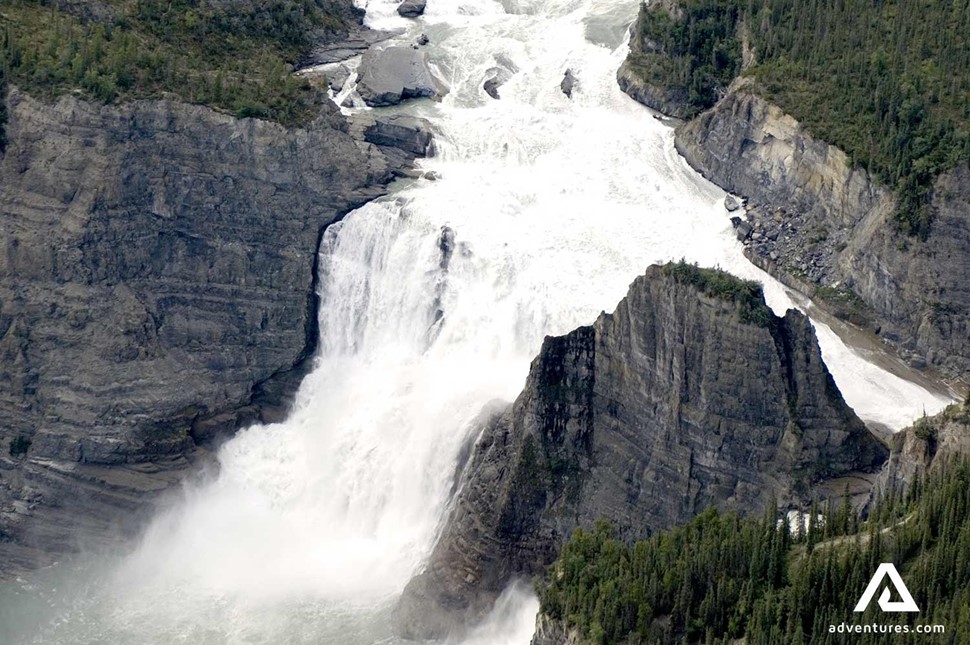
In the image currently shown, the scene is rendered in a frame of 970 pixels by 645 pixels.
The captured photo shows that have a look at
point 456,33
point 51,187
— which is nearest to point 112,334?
point 51,187

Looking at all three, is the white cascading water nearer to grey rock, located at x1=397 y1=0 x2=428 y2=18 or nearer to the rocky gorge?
the rocky gorge

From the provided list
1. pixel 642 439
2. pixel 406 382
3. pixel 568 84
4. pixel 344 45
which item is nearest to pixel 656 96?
pixel 568 84

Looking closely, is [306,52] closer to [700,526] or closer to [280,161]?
[280,161]

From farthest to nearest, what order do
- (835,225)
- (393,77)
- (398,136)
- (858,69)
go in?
(393,77), (398,136), (858,69), (835,225)

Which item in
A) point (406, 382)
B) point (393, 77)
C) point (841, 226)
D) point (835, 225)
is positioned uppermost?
point (841, 226)

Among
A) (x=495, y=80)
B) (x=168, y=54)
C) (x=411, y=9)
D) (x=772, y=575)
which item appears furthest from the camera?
(x=411, y=9)
